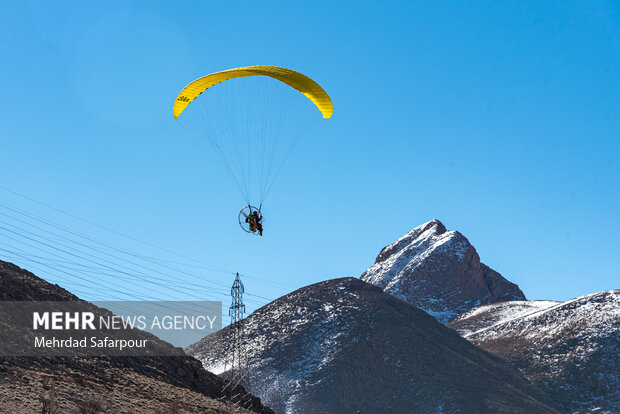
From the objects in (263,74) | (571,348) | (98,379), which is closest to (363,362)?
(571,348)

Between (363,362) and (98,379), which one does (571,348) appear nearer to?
(363,362)

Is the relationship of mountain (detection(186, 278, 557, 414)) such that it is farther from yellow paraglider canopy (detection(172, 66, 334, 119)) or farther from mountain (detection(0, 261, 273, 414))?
yellow paraglider canopy (detection(172, 66, 334, 119))

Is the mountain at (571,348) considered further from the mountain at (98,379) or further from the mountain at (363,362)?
the mountain at (98,379)

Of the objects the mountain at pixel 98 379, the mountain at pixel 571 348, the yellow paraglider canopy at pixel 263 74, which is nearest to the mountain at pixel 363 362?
the mountain at pixel 571 348

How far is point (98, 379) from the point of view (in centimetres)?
4741

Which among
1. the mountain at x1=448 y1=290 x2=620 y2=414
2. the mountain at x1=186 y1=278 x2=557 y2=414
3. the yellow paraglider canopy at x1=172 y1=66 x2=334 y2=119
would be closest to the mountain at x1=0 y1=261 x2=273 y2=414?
the yellow paraglider canopy at x1=172 y1=66 x2=334 y2=119

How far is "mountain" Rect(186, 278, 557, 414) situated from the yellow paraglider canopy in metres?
68.6

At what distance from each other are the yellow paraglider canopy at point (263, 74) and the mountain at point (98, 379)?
16834mm

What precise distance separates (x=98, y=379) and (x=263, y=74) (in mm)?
22708

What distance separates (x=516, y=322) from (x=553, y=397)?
40.3 metres

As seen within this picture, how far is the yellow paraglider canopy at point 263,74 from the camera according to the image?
39.2m

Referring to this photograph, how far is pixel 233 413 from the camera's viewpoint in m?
53.2

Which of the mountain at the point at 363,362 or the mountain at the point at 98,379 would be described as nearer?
the mountain at the point at 98,379

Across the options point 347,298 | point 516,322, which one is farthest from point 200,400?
point 516,322
